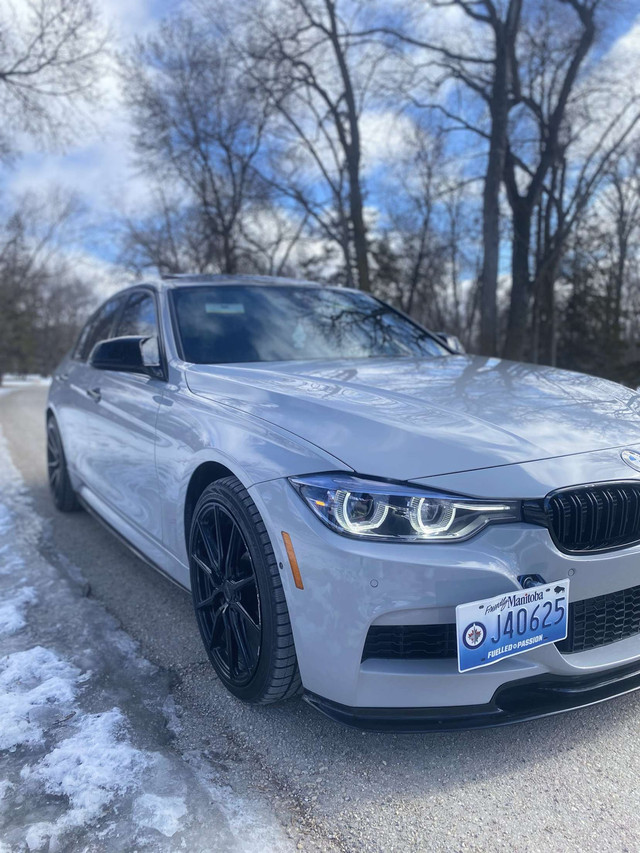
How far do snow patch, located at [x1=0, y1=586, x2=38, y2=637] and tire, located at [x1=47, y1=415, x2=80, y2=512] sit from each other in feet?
5.18

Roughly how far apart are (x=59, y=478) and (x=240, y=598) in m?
3.31

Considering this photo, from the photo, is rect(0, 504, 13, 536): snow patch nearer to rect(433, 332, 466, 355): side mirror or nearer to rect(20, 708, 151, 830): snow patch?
rect(20, 708, 151, 830): snow patch

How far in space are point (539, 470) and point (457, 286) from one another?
133ft

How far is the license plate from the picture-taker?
1784mm

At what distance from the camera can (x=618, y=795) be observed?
1.86m

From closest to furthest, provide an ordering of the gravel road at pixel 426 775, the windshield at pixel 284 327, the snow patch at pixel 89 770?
1. the gravel road at pixel 426 775
2. the snow patch at pixel 89 770
3. the windshield at pixel 284 327

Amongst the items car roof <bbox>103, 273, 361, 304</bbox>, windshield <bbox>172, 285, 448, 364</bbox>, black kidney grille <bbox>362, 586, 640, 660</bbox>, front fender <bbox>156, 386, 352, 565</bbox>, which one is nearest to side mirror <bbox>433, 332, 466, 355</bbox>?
windshield <bbox>172, 285, 448, 364</bbox>

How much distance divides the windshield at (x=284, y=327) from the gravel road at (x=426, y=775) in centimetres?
151

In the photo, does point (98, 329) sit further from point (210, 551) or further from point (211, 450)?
point (210, 551)

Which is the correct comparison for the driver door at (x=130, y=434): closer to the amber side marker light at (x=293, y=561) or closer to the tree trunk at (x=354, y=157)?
the amber side marker light at (x=293, y=561)

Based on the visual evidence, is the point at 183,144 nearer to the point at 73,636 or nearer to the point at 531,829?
the point at 73,636

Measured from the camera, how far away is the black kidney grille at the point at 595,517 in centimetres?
191

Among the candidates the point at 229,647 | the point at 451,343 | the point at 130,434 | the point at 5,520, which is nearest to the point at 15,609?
the point at 130,434

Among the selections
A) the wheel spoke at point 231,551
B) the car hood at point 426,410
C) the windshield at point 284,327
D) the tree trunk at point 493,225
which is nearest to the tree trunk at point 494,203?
the tree trunk at point 493,225
